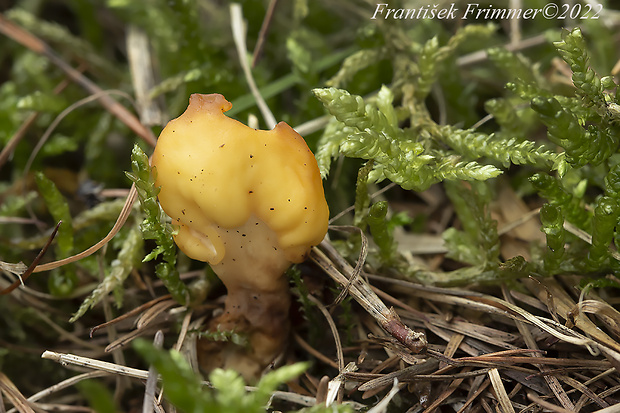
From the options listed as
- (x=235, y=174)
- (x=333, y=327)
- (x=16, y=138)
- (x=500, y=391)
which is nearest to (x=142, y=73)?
(x=16, y=138)

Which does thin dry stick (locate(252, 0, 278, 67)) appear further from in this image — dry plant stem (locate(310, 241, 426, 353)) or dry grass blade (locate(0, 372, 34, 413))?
dry grass blade (locate(0, 372, 34, 413))

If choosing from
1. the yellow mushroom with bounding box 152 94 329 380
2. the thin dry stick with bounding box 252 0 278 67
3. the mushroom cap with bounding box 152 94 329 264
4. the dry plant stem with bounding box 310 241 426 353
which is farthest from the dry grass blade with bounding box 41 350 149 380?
the thin dry stick with bounding box 252 0 278 67

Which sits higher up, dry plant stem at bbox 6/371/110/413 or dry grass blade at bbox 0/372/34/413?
dry plant stem at bbox 6/371/110/413

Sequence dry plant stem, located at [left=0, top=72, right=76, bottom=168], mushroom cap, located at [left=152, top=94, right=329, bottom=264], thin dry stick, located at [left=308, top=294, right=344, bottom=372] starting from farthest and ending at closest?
dry plant stem, located at [left=0, top=72, right=76, bottom=168] → thin dry stick, located at [left=308, top=294, right=344, bottom=372] → mushroom cap, located at [left=152, top=94, right=329, bottom=264]

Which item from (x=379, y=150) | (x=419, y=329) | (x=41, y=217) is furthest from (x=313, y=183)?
(x=41, y=217)

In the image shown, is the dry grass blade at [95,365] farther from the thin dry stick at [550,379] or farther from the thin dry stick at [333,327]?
the thin dry stick at [550,379]

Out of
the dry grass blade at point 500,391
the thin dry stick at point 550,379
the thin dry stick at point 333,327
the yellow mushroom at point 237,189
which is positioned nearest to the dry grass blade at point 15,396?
the yellow mushroom at point 237,189

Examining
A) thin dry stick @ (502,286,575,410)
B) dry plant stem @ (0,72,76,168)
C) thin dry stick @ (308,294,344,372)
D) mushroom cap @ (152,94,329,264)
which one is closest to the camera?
mushroom cap @ (152,94,329,264)

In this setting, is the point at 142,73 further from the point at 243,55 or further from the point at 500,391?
the point at 500,391
